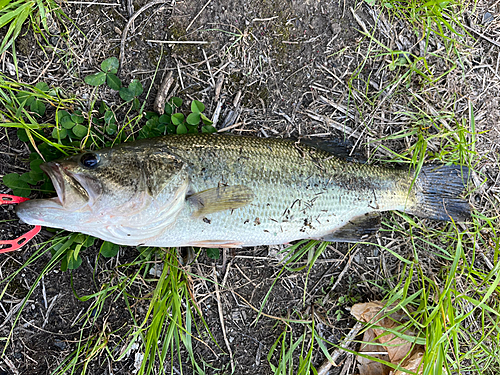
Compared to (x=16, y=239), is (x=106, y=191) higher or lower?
higher

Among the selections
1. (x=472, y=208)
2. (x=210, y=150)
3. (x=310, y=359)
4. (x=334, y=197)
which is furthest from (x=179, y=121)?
(x=472, y=208)

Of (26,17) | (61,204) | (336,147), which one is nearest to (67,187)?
(61,204)

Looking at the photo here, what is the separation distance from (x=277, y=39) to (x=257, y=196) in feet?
5.51

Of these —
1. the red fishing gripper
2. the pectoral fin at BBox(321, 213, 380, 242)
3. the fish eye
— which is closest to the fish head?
the fish eye

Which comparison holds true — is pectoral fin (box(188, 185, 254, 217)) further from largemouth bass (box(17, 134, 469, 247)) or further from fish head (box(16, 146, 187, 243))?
fish head (box(16, 146, 187, 243))

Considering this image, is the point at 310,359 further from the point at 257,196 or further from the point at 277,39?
the point at 277,39

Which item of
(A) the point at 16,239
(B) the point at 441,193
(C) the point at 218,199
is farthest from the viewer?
(B) the point at 441,193

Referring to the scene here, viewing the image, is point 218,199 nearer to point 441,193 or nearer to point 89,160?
point 89,160

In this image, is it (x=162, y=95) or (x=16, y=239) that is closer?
(x=16, y=239)

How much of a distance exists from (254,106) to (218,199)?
46.2 inches

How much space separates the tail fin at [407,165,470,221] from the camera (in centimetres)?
337

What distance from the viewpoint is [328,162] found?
3096 millimetres

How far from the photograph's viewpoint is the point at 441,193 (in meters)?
3.41

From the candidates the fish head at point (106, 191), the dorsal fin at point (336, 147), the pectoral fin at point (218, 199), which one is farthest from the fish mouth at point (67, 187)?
the dorsal fin at point (336, 147)
